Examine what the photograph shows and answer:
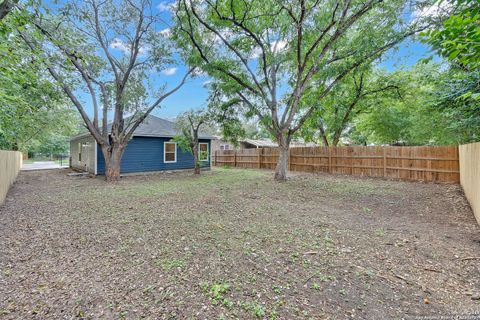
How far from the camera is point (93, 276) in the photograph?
2.57 meters

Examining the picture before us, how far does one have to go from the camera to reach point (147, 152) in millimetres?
12320

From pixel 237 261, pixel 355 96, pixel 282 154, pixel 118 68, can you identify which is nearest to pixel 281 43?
pixel 282 154

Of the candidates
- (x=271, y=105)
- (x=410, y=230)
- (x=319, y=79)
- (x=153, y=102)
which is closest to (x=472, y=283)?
(x=410, y=230)

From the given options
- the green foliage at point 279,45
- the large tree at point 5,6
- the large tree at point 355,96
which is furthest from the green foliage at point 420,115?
the large tree at point 5,6

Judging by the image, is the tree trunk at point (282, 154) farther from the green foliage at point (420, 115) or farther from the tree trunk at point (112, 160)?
the tree trunk at point (112, 160)

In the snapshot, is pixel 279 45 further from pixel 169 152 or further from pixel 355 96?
pixel 169 152

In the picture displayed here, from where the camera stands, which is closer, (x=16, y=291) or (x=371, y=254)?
(x=16, y=291)

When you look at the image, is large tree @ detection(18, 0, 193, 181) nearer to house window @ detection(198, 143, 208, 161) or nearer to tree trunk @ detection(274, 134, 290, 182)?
house window @ detection(198, 143, 208, 161)

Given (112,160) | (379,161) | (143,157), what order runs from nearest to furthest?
(112,160) < (379,161) < (143,157)

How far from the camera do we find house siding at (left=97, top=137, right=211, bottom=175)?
11.5 metres

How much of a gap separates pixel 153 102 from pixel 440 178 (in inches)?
483

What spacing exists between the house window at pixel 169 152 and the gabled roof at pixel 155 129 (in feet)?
2.07

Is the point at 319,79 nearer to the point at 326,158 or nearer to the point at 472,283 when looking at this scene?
the point at 326,158

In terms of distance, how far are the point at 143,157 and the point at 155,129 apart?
5.99 ft
